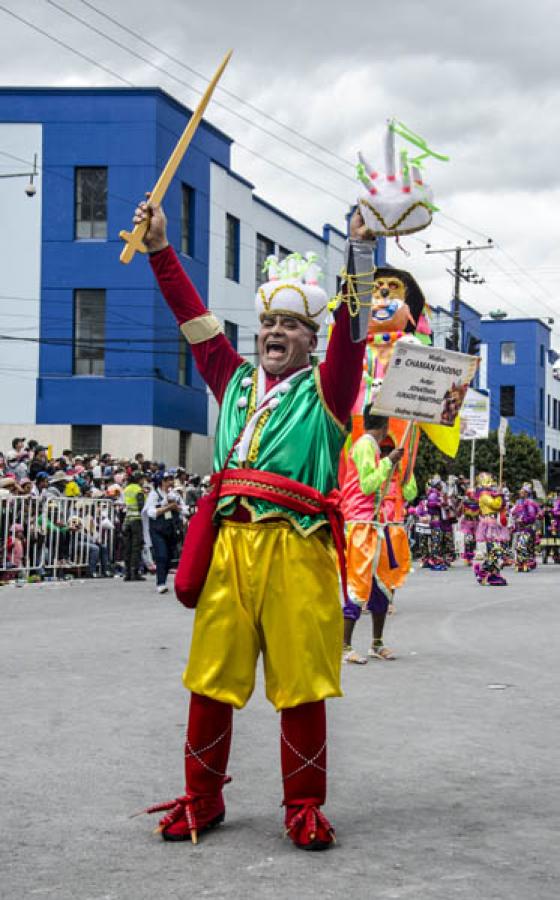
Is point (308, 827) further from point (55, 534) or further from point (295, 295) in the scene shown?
point (55, 534)

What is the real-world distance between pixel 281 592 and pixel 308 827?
0.83 m

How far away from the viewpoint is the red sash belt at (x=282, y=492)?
4.72 m

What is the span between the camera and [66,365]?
107ft

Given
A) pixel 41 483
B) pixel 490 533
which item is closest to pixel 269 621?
pixel 41 483

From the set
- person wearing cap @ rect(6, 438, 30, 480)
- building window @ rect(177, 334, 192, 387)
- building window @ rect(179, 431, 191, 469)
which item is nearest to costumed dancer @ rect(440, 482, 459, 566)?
building window @ rect(179, 431, 191, 469)

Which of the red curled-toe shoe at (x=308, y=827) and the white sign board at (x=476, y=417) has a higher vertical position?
the white sign board at (x=476, y=417)

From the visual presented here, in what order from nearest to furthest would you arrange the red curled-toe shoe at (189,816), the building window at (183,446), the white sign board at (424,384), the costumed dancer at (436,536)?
the red curled-toe shoe at (189,816)
the white sign board at (424,384)
the costumed dancer at (436,536)
the building window at (183,446)

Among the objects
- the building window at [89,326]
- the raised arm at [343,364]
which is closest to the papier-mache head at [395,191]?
the raised arm at [343,364]

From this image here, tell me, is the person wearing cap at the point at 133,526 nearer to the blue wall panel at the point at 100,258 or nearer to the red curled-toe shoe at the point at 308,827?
the blue wall panel at the point at 100,258

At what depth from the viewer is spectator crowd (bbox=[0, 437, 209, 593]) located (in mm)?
17531

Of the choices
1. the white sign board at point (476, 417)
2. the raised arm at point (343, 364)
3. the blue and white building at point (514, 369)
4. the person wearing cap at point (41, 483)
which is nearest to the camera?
the raised arm at point (343, 364)

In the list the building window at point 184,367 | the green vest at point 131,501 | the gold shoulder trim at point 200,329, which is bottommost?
the green vest at point 131,501

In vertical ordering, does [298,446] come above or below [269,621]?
above

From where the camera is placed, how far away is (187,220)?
35.2 m
